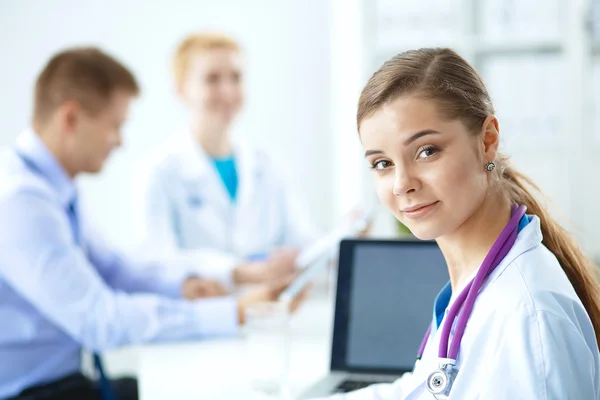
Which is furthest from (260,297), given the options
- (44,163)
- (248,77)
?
(248,77)

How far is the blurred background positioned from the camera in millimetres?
3787

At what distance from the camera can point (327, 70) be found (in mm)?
4207

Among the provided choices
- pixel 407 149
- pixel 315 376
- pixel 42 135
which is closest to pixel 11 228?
pixel 42 135

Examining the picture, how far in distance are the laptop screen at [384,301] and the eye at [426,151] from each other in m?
0.63

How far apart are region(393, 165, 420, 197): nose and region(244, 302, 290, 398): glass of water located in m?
0.72

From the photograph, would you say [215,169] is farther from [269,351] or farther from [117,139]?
[269,351]

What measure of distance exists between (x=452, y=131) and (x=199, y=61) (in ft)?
7.92

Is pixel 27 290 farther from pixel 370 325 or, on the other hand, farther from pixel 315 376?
pixel 370 325

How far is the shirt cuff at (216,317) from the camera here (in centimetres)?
197

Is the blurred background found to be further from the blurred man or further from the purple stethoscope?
the purple stethoscope

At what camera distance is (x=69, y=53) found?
2.15 meters

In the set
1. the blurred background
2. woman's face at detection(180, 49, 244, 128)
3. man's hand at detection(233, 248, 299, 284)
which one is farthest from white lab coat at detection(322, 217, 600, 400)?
the blurred background

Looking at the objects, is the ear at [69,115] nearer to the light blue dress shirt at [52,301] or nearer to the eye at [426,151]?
the light blue dress shirt at [52,301]

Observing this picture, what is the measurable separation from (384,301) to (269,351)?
0.93 feet
